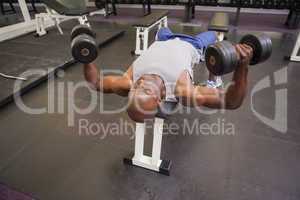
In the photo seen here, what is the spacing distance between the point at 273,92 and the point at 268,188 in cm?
122

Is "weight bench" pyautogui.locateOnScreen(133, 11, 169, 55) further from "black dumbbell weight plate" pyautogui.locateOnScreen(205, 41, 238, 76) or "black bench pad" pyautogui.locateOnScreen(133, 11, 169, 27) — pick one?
"black dumbbell weight plate" pyautogui.locateOnScreen(205, 41, 238, 76)

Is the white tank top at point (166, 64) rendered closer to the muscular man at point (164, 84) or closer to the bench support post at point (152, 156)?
the muscular man at point (164, 84)

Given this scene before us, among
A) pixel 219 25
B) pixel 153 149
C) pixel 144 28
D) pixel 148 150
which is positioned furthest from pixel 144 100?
pixel 144 28

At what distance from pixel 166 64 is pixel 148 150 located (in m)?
0.68

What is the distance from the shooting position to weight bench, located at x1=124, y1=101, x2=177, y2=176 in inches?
50.5

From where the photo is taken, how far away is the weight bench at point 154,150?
1.28 meters

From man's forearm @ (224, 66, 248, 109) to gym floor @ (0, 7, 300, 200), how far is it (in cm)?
56

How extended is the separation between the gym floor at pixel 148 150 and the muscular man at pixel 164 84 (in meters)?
0.51

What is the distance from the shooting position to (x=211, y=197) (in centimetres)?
124

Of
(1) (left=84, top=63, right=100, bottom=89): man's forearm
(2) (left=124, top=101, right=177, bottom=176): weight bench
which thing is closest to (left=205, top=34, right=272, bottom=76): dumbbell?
(2) (left=124, top=101, right=177, bottom=176): weight bench

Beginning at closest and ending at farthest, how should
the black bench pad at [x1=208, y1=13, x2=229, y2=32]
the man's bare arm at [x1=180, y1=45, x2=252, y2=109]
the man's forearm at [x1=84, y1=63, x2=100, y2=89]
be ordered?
the man's bare arm at [x1=180, y1=45, x2=252, y2=109]
the man's forearm at [x1=84, y1=63, x2=100, y2=89]
the black bench pad at [x1=208, y1=13, x2=229, y2=32]

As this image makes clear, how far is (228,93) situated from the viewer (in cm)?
103

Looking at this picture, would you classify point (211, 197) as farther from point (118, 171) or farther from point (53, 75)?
point (53, 75)

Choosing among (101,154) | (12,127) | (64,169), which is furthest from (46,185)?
(12,127)
